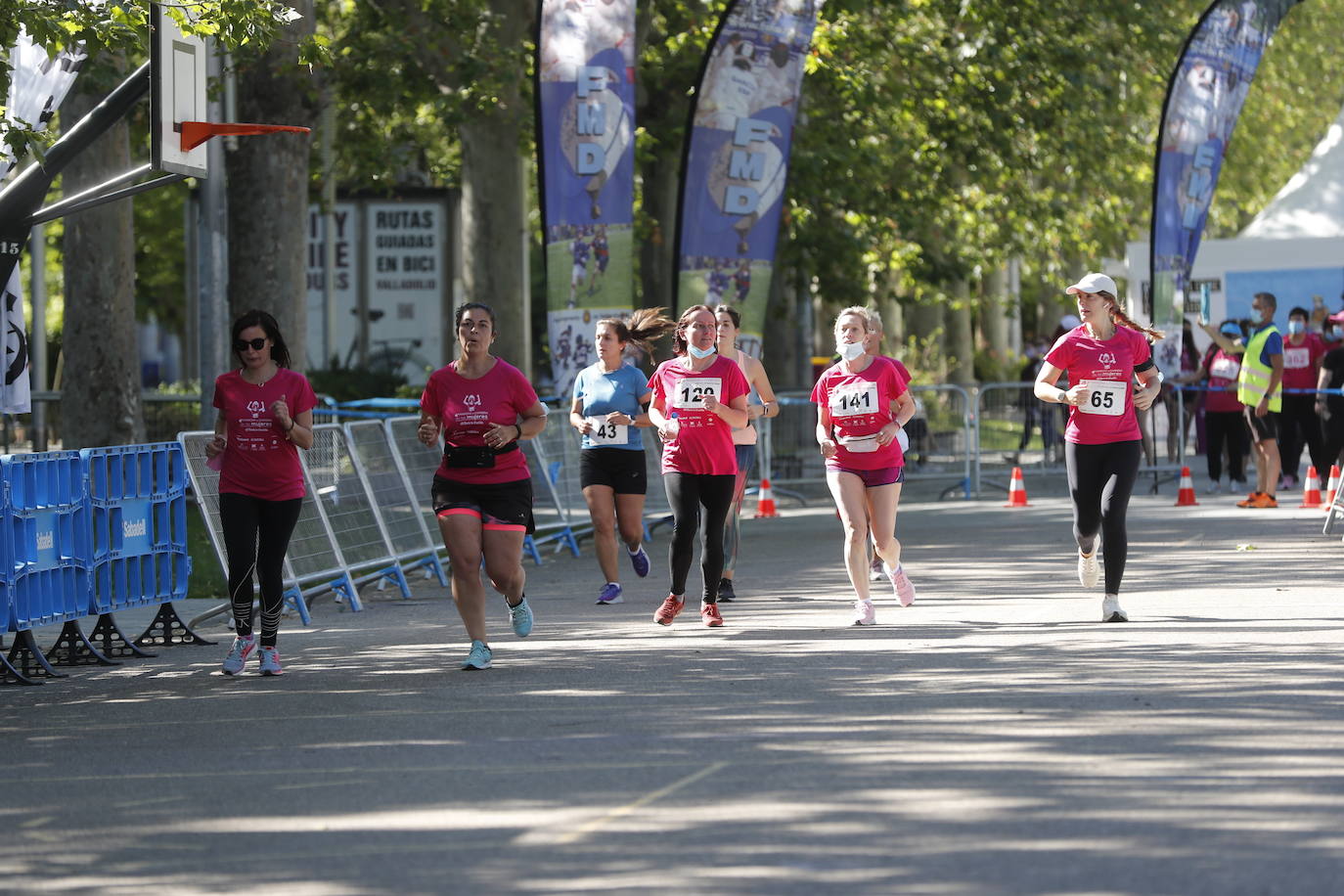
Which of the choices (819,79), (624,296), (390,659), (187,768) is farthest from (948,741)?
(819,79)

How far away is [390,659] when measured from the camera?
11.4 metres

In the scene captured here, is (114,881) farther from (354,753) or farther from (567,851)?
(354,753)

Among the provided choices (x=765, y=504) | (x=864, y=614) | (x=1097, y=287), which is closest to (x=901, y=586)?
(x=864, y=614)

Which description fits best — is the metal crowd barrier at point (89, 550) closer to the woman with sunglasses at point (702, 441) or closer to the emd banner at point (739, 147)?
the woman with sunglasses at point (702, 441)

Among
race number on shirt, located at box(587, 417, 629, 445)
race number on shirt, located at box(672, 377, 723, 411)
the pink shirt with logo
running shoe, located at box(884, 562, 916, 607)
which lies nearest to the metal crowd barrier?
race number on shirt, located at box(587, 417, 629, 445)

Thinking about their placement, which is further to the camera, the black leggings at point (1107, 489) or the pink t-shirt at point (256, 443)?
the black leggings at point (1107, 489)

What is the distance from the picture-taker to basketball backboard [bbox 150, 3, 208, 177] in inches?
492

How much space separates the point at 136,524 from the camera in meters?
12.2

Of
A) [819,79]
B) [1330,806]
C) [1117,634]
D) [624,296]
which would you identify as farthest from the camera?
[819,79]

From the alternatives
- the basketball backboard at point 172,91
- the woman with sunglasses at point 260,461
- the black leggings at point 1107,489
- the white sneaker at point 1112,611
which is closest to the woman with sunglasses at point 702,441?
the black leggings at point 1107,489

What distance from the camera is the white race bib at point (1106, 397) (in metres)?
11.8

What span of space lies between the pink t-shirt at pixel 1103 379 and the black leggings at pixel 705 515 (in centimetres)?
192

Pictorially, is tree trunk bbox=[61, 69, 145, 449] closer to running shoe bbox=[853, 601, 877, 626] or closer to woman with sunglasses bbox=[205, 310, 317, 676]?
woman with sunglasses bbox=[205, 310, 317, 676]

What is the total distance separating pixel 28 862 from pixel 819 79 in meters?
22.7
